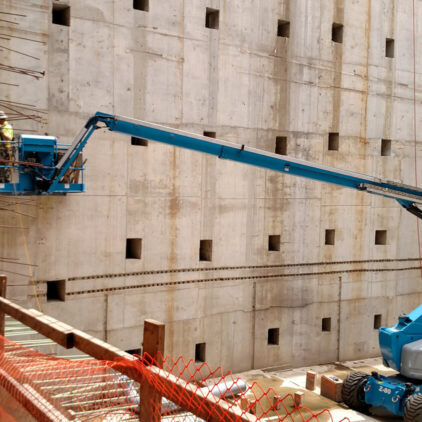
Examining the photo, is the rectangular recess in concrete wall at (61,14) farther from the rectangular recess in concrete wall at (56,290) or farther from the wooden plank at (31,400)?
the wooden plank at (31,400)

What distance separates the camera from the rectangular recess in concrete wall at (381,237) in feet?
56.3

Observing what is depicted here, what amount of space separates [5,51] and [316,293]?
382 inches

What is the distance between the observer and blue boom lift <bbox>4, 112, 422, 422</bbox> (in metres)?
10.1

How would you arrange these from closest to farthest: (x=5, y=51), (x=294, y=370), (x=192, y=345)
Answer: (x=5, y=51) < (x=192, y=345) < (x=294, y=370)

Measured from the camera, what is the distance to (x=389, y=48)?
17.2 meters

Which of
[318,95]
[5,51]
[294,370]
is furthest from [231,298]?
[5,51]

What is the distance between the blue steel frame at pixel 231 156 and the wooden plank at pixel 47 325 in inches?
211

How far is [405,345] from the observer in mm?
11586

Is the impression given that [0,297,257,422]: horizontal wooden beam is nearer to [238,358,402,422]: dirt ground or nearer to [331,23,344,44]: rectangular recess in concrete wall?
[238,358,402,422]: dirt ground

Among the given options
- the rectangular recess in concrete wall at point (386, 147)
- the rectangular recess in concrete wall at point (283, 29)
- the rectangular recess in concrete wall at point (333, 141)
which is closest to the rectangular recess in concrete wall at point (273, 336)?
the rectangular recess in concrete wall at point (333, 141)

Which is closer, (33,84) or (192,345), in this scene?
(33,84)

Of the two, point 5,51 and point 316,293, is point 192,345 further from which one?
point 5,51

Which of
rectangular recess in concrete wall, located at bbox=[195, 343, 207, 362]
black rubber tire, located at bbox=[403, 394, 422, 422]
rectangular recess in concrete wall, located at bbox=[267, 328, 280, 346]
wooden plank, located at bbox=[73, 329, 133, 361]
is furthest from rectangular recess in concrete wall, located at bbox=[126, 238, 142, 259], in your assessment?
wooden plank, located at bbox=[73, 329, 133, 361]

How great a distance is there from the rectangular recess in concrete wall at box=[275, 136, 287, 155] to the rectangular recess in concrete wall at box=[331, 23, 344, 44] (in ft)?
10.9
